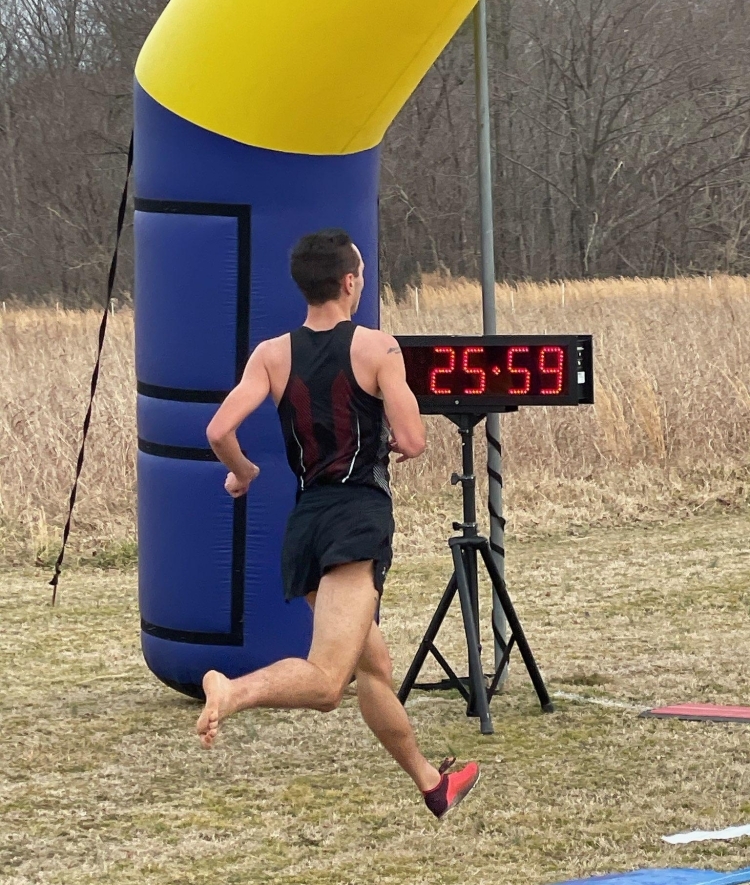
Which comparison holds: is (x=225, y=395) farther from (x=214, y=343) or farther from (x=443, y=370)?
(x=443, y=370)

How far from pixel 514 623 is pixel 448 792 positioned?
1.56m

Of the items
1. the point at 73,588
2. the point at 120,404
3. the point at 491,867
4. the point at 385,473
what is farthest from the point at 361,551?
the point at 120,404

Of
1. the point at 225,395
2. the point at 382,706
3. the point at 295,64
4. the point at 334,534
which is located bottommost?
the point at 382,706

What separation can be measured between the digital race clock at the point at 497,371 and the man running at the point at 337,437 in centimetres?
156

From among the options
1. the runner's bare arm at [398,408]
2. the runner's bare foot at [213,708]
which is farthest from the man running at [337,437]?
the runner's bare foot at [213,708]

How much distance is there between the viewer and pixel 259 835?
534 centimetres

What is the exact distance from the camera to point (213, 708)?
14.3 feet

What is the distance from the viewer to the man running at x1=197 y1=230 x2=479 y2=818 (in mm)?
4855

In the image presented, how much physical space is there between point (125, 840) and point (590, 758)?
185 cm

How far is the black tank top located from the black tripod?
1653 millimetres

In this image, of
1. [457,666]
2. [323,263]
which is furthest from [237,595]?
[323,263]

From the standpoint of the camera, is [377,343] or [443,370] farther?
[443,370]

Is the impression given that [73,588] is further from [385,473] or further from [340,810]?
[385,473]

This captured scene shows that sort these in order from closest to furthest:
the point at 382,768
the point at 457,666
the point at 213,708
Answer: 1. the point at 213,708
2. the point at 382,768
3. the point at 457,666
